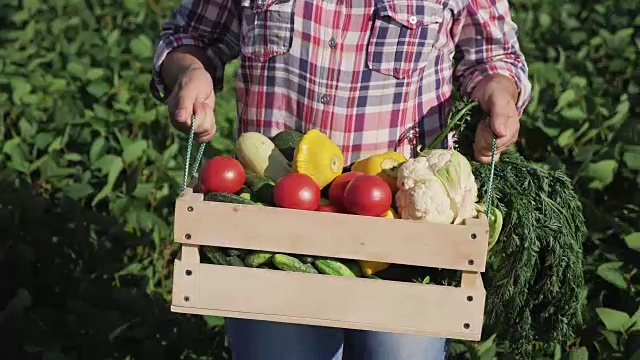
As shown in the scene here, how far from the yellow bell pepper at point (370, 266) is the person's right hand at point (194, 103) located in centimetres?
52

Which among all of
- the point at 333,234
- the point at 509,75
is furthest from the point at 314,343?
the point at 509,75

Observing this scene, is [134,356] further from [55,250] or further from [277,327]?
[277,327]

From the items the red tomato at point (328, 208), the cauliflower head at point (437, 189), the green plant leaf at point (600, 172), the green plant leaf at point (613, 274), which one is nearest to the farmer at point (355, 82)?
the cauliflower head at point (437, 189)

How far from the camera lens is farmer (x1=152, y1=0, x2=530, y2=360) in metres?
2.41

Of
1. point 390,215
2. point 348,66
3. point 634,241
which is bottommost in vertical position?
point 634,241

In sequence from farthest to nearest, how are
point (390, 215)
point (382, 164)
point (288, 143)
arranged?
point (288, 143), point (382, 164), point (390, 215)

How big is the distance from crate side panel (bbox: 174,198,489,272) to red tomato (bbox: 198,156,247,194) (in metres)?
0.13

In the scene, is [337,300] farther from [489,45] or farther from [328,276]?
[489,45]

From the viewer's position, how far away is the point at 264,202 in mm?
2248

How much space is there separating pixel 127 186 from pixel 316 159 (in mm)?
2281

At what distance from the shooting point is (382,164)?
231 centimetres

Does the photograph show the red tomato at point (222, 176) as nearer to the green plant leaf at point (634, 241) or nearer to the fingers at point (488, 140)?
the fingers at point (488, 140)

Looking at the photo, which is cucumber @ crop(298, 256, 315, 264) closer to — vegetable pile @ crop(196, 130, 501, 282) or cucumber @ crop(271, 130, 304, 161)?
vegetable pile @ crop(196, 130, 501, 282)

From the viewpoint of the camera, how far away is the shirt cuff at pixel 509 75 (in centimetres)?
256
